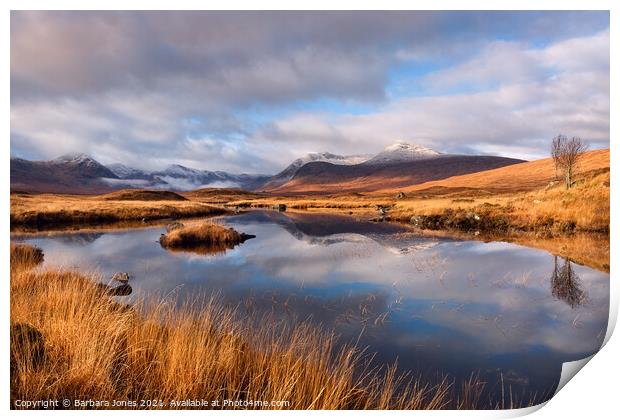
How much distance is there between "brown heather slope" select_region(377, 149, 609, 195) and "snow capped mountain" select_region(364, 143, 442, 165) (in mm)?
2025

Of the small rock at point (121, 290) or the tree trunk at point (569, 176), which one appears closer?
the small rock at point (121, 290)

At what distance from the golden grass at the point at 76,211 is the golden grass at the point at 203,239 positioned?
4.39ft

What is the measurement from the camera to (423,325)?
5.29 metres

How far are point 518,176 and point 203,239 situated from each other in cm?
1130

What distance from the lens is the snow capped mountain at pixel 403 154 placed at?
868cm

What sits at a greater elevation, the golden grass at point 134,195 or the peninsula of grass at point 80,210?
the golden grass at point 134,195

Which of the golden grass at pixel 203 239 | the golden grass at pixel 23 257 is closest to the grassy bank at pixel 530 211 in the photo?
the golden grass at pixel 203 239

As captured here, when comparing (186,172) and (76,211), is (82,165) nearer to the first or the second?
(186,172)

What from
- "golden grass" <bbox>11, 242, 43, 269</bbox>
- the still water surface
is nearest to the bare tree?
the still water surface

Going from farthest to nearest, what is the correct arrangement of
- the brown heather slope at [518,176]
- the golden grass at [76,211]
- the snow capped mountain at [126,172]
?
the snow capped mountain at [126,172] < the brown heather slope at [518,176] < the golden grass at [76,211]

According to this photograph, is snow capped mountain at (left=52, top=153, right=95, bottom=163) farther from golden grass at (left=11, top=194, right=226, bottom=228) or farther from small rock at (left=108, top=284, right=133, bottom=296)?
small rock at (left=108, top=284, right=133, bottom=296)

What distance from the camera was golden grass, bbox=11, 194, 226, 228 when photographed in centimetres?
570

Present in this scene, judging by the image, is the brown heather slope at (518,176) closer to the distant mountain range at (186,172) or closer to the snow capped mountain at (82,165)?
the distant mountain range at (186,172)

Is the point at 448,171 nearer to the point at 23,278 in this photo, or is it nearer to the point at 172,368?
the point at 172,368
